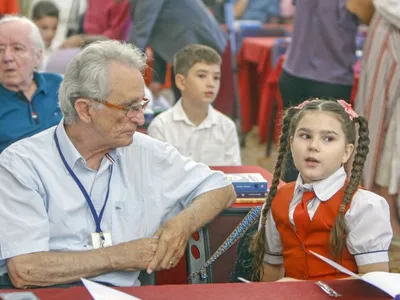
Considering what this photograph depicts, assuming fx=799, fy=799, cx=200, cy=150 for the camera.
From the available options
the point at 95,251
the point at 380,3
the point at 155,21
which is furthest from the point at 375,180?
the point at 95,251

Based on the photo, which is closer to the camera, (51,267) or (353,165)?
(51,267)

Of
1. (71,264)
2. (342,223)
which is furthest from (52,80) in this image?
(342,223)

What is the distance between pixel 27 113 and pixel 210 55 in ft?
3.67

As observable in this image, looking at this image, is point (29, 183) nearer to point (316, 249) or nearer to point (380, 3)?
point (316, 249)

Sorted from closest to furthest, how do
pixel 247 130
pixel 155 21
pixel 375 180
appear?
pixel 375 180, pixel 155 21, pixel 247 130

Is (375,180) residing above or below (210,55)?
below

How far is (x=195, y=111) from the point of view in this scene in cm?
394

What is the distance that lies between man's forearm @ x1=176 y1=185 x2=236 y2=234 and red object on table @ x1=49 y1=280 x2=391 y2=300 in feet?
1.87

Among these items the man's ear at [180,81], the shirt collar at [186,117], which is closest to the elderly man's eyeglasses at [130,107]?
the shirt collar at [186,117]

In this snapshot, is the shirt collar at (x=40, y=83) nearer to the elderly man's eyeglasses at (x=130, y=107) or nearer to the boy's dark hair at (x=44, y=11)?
the elderly man's eyeglasses at (x=130, y=107)

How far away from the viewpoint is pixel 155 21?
5383 mm

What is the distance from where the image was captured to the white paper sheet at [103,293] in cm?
166

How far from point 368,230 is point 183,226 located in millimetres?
534

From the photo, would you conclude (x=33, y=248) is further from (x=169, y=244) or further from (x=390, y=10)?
(x=390, y=10)
